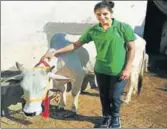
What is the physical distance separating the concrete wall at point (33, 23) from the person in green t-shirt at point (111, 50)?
5.94ft

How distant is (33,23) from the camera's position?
7.36m

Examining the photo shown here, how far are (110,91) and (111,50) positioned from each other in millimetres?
584

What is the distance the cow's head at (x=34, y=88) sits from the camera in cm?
537

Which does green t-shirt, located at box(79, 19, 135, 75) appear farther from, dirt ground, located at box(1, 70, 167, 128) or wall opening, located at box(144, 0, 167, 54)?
wall opening, located at box(144, 0, 167, 54)

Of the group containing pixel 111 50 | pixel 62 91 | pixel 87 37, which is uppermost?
pixel 87 37

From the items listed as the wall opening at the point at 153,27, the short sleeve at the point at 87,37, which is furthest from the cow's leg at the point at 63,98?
the wall opening at the point at 153,27

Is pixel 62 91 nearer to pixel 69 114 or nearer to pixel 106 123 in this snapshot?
pixel 69 114

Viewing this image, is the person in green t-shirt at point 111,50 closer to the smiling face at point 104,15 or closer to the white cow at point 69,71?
the smiling face at point 104,15

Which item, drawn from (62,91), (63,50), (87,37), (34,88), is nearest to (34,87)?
(34,88)

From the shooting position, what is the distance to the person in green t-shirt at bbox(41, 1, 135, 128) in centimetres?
519

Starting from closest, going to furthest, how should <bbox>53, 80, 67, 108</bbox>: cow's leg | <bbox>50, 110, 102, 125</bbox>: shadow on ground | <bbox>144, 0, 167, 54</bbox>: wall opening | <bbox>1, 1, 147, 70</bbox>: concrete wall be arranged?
<bbox>50, 110, 102, 125</bbox>: shadow on ground
<bbox>53, 80, 67, 108</bbox>: cow's leg
<bbox>1, 1, 147, 70</bbox>: concrete wall
<bbox>144, 0, 167, 54</bbox>: wall opening

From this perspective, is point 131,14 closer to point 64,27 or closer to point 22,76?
point 64,27

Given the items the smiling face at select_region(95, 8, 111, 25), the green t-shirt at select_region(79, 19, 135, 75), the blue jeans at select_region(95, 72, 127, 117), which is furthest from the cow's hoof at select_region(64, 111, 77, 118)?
the smiling face at select_region(95, 8, 111, 25)

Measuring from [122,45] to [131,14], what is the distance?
312cm
